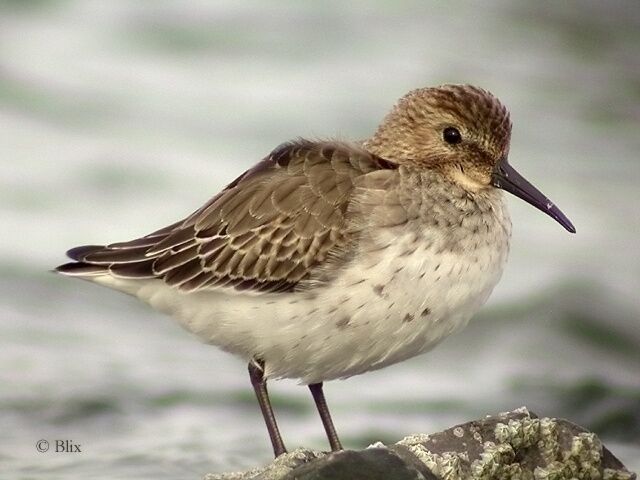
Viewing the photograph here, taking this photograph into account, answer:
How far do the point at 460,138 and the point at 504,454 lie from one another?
154 centimetres

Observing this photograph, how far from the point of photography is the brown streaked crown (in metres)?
6.80

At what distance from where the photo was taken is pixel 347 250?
6453mm

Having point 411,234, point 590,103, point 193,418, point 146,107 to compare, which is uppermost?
point 146,107

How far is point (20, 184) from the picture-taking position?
12.4 meters

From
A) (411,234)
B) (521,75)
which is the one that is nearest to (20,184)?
(521,75)

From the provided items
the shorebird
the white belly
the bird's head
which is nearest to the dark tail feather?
the shorebird

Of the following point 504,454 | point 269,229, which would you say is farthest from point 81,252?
point 504,454

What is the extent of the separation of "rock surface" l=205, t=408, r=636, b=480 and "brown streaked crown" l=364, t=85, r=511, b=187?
121cm

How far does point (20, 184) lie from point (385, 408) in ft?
13.4

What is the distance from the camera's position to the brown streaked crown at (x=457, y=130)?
6.80 meters

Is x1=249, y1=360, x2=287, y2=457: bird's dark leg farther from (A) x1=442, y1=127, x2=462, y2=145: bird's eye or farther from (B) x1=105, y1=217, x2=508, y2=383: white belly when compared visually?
(A) x1=442, y1=127, x2=462, y2=145: bird's eye

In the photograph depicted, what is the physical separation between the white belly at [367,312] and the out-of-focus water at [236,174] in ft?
6.76

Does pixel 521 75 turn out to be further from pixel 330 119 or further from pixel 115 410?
pixel 115 410

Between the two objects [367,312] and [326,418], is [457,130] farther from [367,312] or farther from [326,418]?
[326,418]
